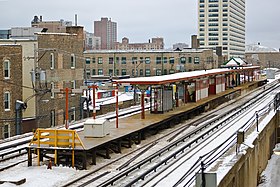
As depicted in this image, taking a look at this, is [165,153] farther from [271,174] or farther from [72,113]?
[72,113]

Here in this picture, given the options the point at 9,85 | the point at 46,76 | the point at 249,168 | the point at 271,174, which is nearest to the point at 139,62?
the point at 46,76

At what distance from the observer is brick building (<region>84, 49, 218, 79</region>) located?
7356 centimetres

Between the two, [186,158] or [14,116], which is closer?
[186,158]

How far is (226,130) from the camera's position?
94.0 ft

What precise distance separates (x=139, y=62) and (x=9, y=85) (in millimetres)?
40318

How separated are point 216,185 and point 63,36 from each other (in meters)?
29.6

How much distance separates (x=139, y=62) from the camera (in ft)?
240

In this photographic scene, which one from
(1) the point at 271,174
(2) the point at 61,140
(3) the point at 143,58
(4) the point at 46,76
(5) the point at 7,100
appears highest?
(3) the point at 143,58

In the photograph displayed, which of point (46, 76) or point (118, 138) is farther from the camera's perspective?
point (46, 76)

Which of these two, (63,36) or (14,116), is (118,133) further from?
(63,36)

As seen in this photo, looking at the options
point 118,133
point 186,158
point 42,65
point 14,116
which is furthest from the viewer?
point 42,65

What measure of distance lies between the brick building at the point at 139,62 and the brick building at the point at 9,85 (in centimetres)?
3828

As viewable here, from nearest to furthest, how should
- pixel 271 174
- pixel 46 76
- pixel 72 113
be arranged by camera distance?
1. pixel 271 174
2. pixel 46 76
3. pixel 72 113

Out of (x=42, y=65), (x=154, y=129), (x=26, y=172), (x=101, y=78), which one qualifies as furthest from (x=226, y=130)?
(x=101, y=78)
